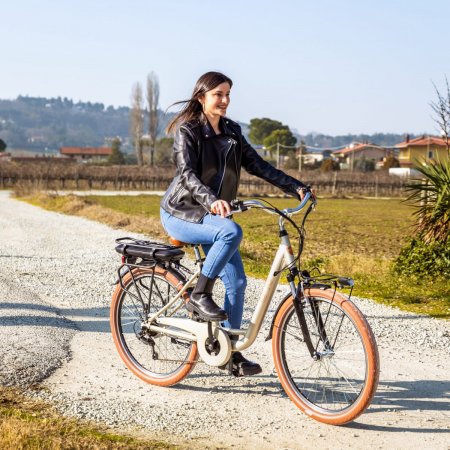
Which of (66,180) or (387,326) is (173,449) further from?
(66,180)

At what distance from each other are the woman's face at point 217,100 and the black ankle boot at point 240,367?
5.08 feet

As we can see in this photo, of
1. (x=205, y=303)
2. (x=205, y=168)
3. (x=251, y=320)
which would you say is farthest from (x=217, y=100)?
(x=251, y=320)

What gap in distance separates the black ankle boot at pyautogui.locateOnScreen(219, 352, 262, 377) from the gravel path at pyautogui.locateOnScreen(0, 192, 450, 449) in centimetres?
18

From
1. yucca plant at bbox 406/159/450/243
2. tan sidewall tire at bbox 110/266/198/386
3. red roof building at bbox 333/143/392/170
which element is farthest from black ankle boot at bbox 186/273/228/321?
red roof building at bbox 333/143/392/170

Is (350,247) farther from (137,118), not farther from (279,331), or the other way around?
Result: (137,118)

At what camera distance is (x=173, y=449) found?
12.3 feet

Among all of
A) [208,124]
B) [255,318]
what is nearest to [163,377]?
[255,318]

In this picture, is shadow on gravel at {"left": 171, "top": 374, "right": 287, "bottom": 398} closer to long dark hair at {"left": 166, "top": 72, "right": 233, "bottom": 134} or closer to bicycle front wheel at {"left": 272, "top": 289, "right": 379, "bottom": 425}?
bicycle front wheel at {"left": 272, "top": 289, "right": 379, "bottom": 425}

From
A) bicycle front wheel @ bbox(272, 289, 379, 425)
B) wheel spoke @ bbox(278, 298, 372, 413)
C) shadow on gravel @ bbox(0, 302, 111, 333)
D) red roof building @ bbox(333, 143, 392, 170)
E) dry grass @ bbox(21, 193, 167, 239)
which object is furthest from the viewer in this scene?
red roof building @ bbox(333, 143, 392, 170)

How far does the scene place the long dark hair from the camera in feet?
15.1

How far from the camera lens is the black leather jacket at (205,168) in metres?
4.49

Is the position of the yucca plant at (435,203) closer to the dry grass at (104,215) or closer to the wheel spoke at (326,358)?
the wheel spoke at (326,358)

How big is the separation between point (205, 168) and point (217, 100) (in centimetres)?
44

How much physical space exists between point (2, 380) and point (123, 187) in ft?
199
